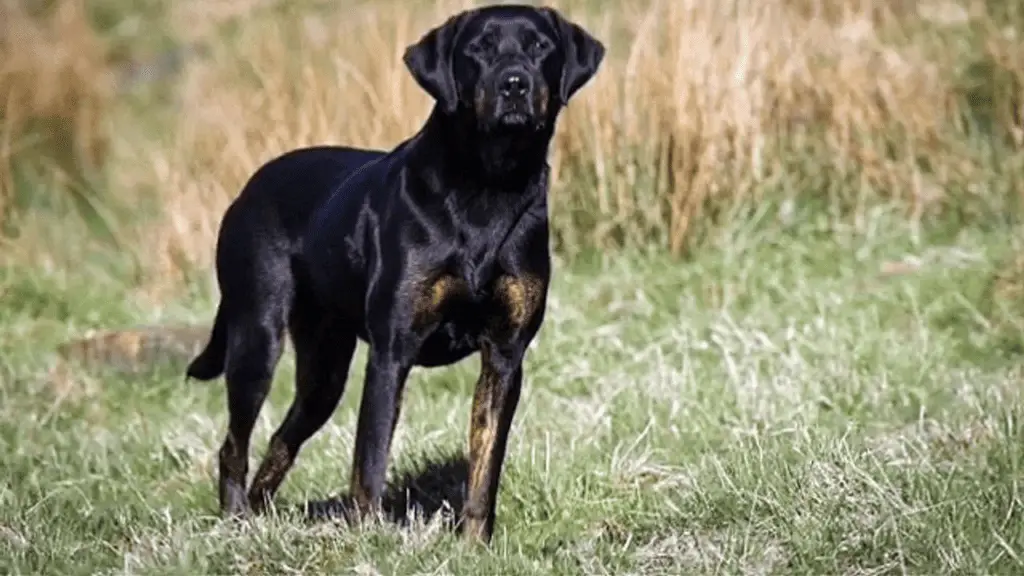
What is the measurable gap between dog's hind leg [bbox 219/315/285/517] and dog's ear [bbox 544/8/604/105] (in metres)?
1.17

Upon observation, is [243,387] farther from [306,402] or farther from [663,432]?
[663,432]

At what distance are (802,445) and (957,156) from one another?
4.46 metres

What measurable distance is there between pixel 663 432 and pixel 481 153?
1.42 meters

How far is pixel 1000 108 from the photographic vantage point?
9688mm

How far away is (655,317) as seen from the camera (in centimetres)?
822

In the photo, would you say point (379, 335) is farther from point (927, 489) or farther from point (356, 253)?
point (927, 489)

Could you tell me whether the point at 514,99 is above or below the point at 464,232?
above

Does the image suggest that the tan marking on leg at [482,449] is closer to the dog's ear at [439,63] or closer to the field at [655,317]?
the field at [655,317]

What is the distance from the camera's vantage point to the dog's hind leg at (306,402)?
606 centimetres

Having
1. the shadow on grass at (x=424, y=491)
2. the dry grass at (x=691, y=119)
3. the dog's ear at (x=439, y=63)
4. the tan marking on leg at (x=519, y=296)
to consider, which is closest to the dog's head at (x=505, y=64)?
the dog's ear at (x=439, y=63)

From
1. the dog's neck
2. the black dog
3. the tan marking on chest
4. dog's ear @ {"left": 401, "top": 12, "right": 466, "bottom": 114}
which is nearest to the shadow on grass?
the black dog

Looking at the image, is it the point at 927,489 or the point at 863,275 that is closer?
the point at 927,489

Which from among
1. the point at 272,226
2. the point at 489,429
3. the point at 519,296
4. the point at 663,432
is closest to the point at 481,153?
the point at 519,296

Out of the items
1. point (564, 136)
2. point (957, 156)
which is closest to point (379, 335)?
point (564, 136)
